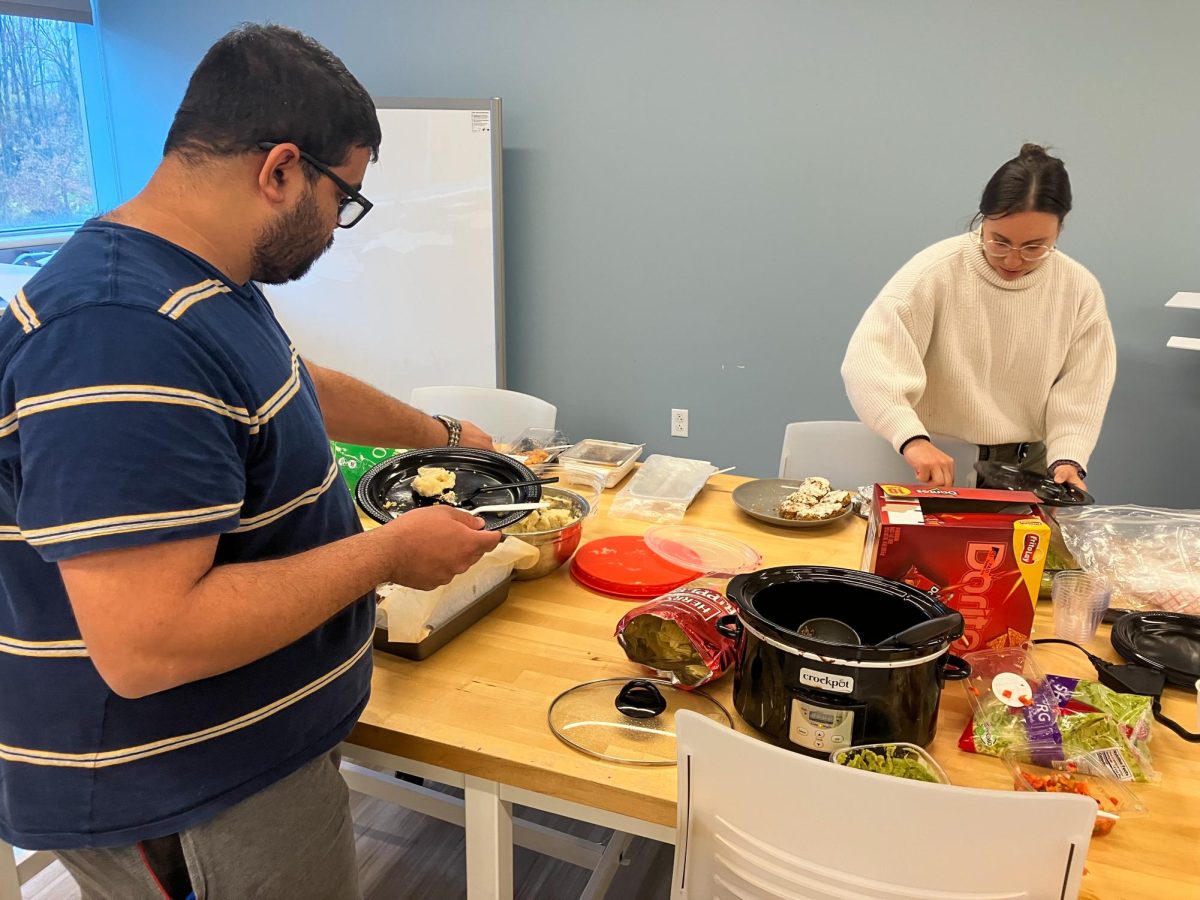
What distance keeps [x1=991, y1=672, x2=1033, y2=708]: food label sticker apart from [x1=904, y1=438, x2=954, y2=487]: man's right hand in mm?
717

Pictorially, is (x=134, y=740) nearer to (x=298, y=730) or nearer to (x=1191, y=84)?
(x=298, y=730)

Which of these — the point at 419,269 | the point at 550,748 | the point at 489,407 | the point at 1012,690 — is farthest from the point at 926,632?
the point at 419,269

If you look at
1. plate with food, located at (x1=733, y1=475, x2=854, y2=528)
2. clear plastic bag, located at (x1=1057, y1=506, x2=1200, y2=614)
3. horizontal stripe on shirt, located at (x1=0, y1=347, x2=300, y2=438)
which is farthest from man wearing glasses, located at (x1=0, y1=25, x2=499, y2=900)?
clear plastic bag, located at (x1=1057, y1=506, x2=1200, y2=614)

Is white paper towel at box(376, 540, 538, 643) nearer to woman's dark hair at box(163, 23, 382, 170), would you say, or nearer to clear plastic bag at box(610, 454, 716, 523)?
clear plastic bag at box(610, 454, 716, 523)

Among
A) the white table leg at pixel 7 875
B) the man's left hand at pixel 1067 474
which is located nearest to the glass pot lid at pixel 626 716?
the white table leg at pixel 7 875

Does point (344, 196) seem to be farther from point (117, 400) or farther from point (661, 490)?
point (661, 490)

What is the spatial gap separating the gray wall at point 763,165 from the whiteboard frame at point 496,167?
0.39ft

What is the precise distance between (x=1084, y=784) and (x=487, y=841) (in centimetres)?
74

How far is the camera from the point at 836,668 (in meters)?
1.00

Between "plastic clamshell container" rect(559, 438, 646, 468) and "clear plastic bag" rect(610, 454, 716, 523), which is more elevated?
"plastic clamshell container" rect(559, 438, 646, 468)

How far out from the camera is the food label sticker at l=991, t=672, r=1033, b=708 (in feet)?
3.68

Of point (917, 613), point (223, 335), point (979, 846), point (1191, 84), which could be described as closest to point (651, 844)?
point (917, 613)

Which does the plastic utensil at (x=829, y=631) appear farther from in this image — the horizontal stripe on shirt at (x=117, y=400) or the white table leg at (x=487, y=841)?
the horizontal stripe on shirt at (x=117, y=400)

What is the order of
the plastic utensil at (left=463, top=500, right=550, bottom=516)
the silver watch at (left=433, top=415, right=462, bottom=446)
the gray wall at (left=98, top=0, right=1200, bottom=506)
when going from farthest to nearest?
the gray wall at (left=98, top=0, right=1200, bottom=506) < the silver watch at (left=433, top=415, right=462, bottom=446) < the plastic utensil at (left=463, top=500, right=550, bottom=516)
